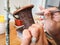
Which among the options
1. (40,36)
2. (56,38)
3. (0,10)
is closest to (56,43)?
(56,38)

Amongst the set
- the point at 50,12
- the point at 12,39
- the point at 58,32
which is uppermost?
the point at 50,12

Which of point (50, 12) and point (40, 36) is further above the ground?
point (50, 12)

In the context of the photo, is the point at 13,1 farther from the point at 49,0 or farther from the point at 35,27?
the point at 35,27

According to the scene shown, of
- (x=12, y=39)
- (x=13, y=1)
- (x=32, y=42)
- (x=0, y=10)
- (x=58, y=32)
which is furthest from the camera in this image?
(x=13, y=1)

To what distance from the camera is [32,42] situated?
1.61ft

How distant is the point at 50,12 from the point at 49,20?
4 cm

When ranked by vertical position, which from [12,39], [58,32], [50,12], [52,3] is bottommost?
[12,39]

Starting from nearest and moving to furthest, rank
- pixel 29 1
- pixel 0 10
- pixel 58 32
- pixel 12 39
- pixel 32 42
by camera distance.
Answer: pixel 32 42 → pixel 58 32 → pixel 12 39 → pixel 0 10 → pixel 29 1

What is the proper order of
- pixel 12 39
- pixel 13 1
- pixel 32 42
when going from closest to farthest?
pixel 32 42, pixel 12 39, pixel 13 1

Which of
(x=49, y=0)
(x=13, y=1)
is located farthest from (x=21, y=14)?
(x=49, y=0)

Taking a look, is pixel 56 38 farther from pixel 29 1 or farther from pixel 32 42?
pixel 29 1

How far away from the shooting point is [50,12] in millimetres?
514

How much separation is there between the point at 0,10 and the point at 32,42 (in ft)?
3.21

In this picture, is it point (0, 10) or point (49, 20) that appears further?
point (0, 10)
